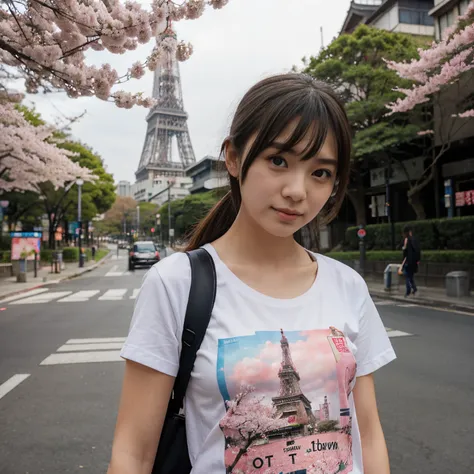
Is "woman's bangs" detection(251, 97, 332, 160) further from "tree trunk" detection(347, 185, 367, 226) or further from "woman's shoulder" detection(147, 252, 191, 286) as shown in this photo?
"tree trunk" detection(347, 185, 367, 226)

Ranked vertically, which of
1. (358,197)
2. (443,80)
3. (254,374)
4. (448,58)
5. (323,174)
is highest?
(448,58)

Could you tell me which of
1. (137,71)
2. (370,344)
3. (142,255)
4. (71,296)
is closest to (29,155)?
(71,296)

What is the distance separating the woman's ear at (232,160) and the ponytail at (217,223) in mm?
201

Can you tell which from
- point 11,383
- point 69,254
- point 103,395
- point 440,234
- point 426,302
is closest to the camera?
point 103,395

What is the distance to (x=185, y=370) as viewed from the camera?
1271 millimetres

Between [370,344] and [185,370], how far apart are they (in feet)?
1.91

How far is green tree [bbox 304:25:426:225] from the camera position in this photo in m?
21.3

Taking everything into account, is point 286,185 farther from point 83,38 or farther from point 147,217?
point 147,217

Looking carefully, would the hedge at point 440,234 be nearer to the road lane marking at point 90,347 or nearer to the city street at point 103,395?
the city street at point 103,395

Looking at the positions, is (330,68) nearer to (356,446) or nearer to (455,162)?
(455,162)

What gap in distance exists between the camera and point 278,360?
49.3 inches

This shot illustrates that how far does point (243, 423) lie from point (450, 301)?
12.6 meters

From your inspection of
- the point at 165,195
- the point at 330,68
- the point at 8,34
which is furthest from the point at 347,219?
the point at 165,195

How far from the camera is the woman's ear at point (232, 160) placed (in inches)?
58.3
